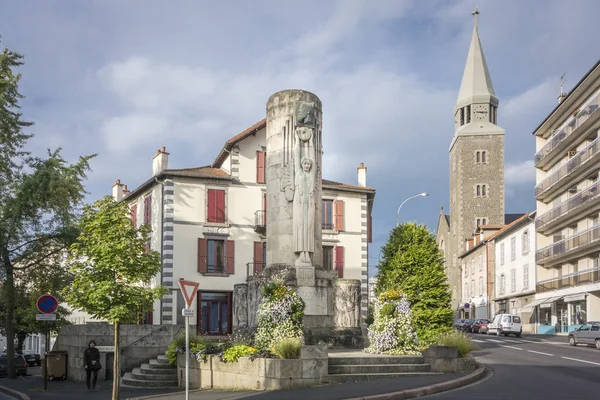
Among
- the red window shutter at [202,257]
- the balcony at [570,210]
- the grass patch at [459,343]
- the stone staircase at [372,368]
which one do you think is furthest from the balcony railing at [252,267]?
the stone staircase at [372,368]

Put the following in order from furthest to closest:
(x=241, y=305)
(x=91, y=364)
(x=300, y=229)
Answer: (x=241, y=305)
(x=300, y=229)
(x=91, y=364)

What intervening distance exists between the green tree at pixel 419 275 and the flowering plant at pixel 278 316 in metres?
7.63

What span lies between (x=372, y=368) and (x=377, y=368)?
15cm

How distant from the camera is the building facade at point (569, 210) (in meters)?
46.2

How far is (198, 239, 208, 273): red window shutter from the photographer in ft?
127

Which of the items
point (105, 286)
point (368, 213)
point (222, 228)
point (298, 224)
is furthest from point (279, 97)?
point (368, 213)

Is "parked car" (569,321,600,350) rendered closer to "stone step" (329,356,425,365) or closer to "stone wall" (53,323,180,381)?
"stone step" (329,356,425,365)

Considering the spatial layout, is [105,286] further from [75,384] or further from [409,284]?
[409,284]

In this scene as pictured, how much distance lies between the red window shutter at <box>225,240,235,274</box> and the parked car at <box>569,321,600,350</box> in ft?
59.4

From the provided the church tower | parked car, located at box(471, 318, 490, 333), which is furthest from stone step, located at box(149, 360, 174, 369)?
the church tower

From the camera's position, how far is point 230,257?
130ft

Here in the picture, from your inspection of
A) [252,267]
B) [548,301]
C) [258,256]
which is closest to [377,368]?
[252,267]

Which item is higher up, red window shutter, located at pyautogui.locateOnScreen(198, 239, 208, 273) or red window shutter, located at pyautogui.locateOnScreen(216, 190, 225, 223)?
red window shutter, located at pyautogui.locateOnScreen(216, 190, 225, 223)

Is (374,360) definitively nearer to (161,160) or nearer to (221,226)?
(221,226)
